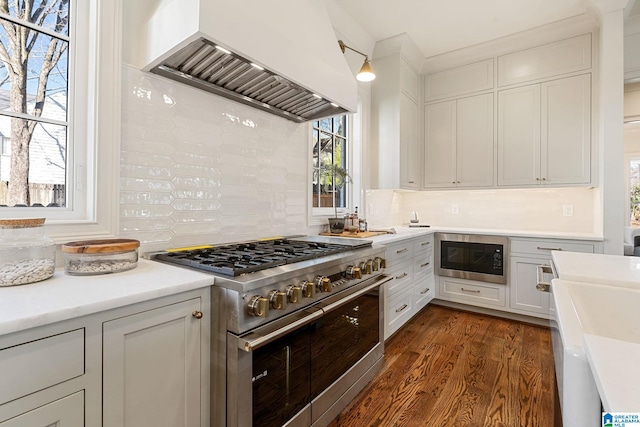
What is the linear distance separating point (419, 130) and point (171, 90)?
307cm

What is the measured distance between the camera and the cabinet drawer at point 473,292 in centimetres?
320

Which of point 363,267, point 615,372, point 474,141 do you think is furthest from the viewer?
point 474,141

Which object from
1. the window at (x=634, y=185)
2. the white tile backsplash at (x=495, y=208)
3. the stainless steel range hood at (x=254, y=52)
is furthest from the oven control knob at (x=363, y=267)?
the window at (x=634, y=185)

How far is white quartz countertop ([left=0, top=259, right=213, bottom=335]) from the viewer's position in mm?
759

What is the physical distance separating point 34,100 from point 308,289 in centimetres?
147

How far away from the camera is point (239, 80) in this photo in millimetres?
1723

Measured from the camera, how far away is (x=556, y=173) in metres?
3.15

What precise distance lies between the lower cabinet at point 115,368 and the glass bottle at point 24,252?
14.2 inches

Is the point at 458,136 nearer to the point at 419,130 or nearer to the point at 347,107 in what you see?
the point at 419,130

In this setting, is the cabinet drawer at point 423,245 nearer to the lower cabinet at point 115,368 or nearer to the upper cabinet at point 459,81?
the upper cabinet at point 459,81

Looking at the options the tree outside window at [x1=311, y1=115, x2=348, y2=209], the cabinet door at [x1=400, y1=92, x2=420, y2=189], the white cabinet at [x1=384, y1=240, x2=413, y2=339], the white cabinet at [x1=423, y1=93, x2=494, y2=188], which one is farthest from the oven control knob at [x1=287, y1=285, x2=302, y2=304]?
the white cabinet at [x1=423, y1=93, x2=494, y2=188]

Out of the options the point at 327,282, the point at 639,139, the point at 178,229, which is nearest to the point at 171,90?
the point at 178,229

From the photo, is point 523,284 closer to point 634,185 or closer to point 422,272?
point 422,272

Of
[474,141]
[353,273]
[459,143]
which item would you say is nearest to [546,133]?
[474,141]
